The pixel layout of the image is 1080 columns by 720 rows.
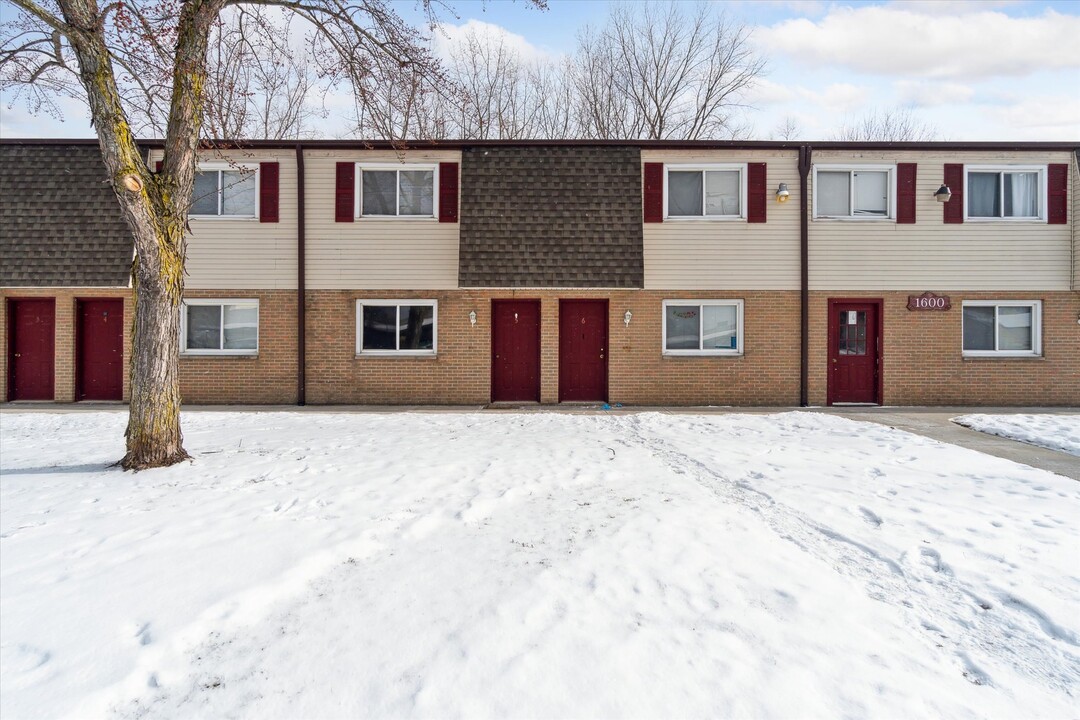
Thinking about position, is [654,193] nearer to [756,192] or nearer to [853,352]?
[756,192]

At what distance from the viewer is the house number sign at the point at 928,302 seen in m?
12.3

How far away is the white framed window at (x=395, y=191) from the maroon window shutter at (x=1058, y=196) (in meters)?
13.5

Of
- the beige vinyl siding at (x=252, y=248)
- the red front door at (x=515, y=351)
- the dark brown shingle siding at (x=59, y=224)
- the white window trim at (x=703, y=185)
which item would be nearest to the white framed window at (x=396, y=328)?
the red front door at (x=515, y=351)

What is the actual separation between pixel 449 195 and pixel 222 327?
19.2ft

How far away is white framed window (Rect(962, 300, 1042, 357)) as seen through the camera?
12414mm

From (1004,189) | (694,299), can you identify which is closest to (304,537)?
(694,299)

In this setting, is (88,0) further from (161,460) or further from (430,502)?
(430,502)

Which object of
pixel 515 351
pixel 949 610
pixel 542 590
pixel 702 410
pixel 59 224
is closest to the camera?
pixel 949 610

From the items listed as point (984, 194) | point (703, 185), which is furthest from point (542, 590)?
point (984, 194)

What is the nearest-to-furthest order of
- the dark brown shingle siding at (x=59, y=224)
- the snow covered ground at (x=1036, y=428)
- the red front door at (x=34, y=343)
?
1. the snow covered ground at (x=1036, y=428)
2. the dark brown shingle siding at (x=59, y=224)
3. the red front door at (x=34, y=343)

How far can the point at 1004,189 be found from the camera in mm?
12422

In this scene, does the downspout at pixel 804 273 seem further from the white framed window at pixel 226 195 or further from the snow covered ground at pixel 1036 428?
the white framed window at pixel 226 195

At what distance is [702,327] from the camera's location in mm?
12477

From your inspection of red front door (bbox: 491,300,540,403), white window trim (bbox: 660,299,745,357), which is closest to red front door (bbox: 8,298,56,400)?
red front door (bbox: 491,300,540,403)
